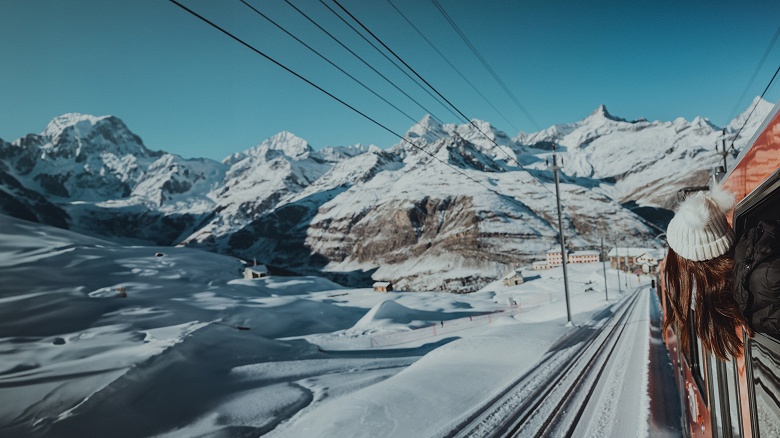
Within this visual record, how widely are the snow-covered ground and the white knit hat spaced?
6.89 metres

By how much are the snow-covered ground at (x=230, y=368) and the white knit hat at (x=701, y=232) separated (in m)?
6.89

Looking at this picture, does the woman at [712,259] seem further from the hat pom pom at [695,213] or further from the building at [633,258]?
the building at [633,258]

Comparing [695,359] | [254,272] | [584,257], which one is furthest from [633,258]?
[695,359]

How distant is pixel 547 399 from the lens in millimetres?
8914

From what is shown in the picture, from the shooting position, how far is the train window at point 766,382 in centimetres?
193

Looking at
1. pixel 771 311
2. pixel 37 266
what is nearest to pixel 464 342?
pixel 771 311

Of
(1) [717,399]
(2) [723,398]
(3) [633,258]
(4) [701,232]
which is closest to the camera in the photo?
(4) [701,232]

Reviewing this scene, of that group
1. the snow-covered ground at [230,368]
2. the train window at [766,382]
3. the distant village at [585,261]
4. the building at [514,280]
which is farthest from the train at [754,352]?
the building at [514,280]

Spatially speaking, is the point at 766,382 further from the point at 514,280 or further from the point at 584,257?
the point at 584,257

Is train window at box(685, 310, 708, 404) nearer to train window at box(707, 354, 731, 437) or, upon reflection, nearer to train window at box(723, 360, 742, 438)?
train window at box(707, 354, 731, 437)

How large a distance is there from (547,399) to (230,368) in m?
13.5

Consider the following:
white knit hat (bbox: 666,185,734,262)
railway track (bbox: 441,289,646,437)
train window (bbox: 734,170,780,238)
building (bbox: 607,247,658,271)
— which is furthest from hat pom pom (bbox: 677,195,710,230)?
building (bbox: 607,247,658,271)

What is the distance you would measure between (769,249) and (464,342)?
13729mm

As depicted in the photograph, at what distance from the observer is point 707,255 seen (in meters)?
2.27
